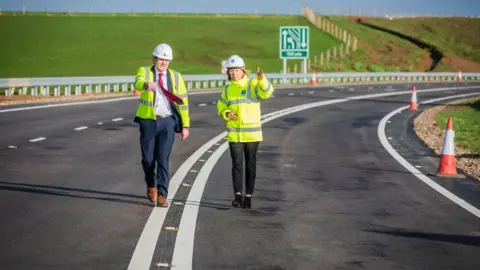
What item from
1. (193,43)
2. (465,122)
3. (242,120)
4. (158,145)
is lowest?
(465,122)

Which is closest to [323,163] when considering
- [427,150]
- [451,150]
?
[451,150]

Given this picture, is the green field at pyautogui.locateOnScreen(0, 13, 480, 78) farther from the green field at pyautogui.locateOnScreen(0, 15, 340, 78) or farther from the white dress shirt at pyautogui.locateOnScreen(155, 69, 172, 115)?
the white dress shirt at pyautogui.locateOnScreen(155, 69, 172, 115)

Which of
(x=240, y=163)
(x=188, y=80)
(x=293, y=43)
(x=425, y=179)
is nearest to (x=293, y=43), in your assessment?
(x=293, y=43)

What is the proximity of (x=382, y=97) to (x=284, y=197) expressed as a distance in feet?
112

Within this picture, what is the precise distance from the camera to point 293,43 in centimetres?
6625

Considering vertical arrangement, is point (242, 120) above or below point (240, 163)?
above

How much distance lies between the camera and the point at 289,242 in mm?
9258

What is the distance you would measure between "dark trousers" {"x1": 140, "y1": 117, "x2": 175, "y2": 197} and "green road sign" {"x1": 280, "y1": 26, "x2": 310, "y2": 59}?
54.7m

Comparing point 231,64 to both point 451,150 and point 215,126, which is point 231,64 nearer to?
point 451,150

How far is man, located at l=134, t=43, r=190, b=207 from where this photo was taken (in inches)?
446

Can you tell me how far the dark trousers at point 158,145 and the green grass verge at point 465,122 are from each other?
36.4ft

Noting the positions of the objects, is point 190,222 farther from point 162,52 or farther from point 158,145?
point 162,52

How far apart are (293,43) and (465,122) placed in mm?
37238

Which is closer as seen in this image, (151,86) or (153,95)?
(151,86)
